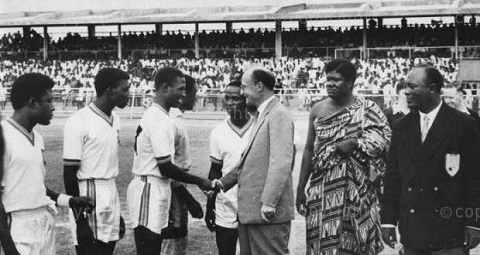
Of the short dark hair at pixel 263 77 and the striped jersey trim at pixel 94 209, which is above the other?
the short dark hair at pixel 263 77

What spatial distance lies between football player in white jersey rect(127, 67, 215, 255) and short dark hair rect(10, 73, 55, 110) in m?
1.15

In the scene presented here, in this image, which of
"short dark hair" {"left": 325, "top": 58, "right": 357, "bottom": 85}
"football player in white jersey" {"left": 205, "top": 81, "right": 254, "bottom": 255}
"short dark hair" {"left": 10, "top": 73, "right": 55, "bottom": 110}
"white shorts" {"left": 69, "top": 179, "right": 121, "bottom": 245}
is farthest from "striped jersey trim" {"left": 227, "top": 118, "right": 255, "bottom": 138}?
"short dark hair" {"left": 10, "top": 73, "right": 55, "bottom": 110}

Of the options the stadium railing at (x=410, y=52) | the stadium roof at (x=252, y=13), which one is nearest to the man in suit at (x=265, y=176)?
the stadium railing at (x=410, y=52)

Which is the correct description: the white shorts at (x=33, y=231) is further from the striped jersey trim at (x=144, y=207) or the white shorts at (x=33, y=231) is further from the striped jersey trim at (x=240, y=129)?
the striped jersey trim at (x=240, y=129)

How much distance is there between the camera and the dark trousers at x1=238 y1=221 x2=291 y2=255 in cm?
515

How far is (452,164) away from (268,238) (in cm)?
136

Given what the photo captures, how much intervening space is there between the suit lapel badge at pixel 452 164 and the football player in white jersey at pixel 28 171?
273 cm

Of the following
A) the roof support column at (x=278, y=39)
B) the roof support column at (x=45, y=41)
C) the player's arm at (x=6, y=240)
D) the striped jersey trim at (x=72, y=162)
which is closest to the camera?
the player's arm at (x=6, y=240)

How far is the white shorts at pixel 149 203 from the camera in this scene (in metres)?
5.91

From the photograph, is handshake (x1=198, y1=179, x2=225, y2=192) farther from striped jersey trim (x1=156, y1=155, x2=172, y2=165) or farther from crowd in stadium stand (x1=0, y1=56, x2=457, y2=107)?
crowd in stadium stand (x1=0, y1=56, x2=457, y2=107)

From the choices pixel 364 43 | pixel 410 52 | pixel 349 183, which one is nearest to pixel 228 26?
pixel 364 43

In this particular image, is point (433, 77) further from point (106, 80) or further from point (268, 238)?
point (106, 80)

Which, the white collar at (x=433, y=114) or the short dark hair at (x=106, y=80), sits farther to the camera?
the short dark hair at (x=106, y=80)

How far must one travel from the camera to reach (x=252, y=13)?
135ft
